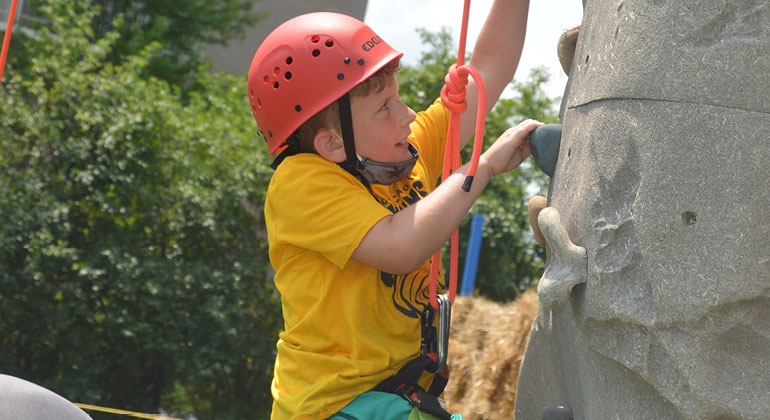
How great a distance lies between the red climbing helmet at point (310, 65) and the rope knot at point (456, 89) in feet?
0.63

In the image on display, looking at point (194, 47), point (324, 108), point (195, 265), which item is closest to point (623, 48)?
point (324, 108)

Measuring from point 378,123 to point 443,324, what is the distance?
0.65 meters

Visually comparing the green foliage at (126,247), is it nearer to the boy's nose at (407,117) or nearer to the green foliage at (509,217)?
the green foliage at (509,217)

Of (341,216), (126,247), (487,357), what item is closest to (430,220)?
(341,216)

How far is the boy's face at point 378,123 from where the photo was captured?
2.60 meters

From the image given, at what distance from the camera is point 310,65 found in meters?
2.57

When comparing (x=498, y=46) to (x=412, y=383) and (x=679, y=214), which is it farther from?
(x=679, y=214)

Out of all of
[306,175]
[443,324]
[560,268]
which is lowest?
[443,324]

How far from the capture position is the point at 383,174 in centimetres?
266

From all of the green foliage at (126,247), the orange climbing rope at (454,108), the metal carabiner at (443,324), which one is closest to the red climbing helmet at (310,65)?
the orange climbing rope at (454,108)

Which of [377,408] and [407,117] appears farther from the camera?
[407,117]

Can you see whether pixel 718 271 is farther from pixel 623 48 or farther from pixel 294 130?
pixel 294 130

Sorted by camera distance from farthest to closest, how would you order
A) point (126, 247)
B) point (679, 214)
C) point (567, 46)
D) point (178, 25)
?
point (178, 25), point (126, 247), point (567, 46), point (679, 214)

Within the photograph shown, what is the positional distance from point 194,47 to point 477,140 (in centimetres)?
1455
